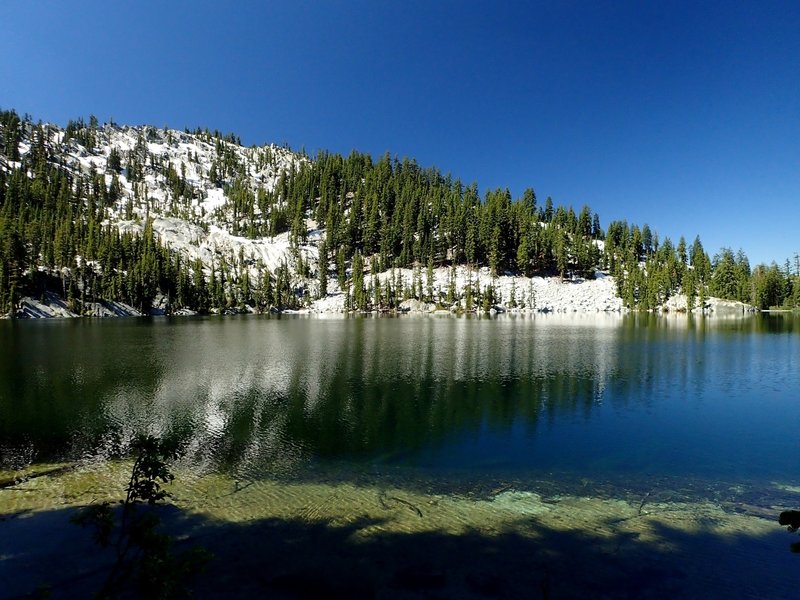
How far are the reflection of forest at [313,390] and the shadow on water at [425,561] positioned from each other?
6913 millimetres

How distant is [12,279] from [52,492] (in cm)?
13934

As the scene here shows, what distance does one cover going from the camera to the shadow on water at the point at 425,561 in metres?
10.8

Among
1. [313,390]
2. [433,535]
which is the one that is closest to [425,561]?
[433,535]

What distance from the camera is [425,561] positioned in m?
11.9

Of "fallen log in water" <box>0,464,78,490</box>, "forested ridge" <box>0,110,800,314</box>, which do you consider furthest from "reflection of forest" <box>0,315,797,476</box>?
"forested ridge" <box>0,110,800,314</box>

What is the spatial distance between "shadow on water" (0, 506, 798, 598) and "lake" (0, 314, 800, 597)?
0.06 meters

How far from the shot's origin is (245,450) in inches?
844

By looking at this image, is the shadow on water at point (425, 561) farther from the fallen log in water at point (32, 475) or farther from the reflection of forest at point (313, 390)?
the reflection of forest at point (313, 390)

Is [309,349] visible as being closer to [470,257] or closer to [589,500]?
[589,500]

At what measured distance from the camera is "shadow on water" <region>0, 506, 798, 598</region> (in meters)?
10.8

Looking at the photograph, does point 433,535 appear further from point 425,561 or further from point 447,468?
point 447,468

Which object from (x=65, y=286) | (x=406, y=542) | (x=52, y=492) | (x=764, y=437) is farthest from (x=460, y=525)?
(x=65, y=286)

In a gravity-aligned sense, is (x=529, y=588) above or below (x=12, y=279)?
below

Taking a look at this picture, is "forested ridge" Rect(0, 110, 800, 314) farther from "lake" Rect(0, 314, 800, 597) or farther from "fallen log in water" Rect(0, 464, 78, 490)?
"fallen log in water" Rect(0, 464, 78, 490)
